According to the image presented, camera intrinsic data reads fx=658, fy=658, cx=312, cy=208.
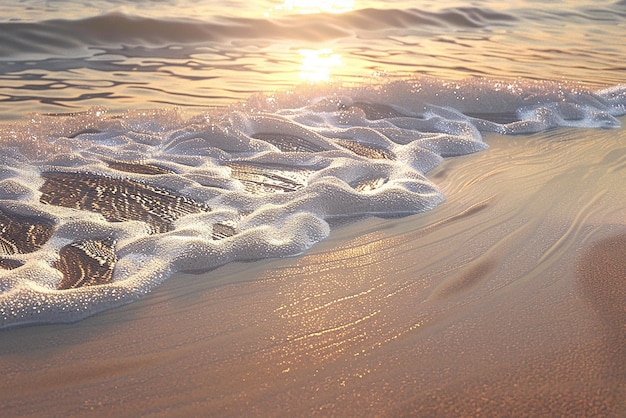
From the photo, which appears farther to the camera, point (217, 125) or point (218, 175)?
point (217, 125)

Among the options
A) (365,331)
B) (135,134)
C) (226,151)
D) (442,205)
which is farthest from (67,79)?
(365,331)

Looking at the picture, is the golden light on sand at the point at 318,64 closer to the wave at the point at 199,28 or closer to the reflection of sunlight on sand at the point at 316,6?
the wave at the point at 199,28

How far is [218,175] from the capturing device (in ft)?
8.92

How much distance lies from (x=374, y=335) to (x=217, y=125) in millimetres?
1885

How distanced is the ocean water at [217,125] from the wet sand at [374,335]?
150mm

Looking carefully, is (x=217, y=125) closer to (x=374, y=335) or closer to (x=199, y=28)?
(x=374, y=335)

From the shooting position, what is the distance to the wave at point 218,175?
6.26 feet

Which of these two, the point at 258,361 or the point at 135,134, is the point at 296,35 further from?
the point at 258,361

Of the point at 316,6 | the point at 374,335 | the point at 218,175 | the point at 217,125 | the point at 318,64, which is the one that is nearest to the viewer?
the point at 374,335

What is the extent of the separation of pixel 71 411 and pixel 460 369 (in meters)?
0.83

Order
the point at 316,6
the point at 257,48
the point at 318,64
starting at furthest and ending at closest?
the point at 316,6
the point at 257,48
the point at 318,64

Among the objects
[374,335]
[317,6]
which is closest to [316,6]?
[317,6]

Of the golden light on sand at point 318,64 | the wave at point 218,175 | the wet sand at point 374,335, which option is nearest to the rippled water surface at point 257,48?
the golden light on sand at point 318,64

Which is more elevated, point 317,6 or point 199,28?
point 317,6
